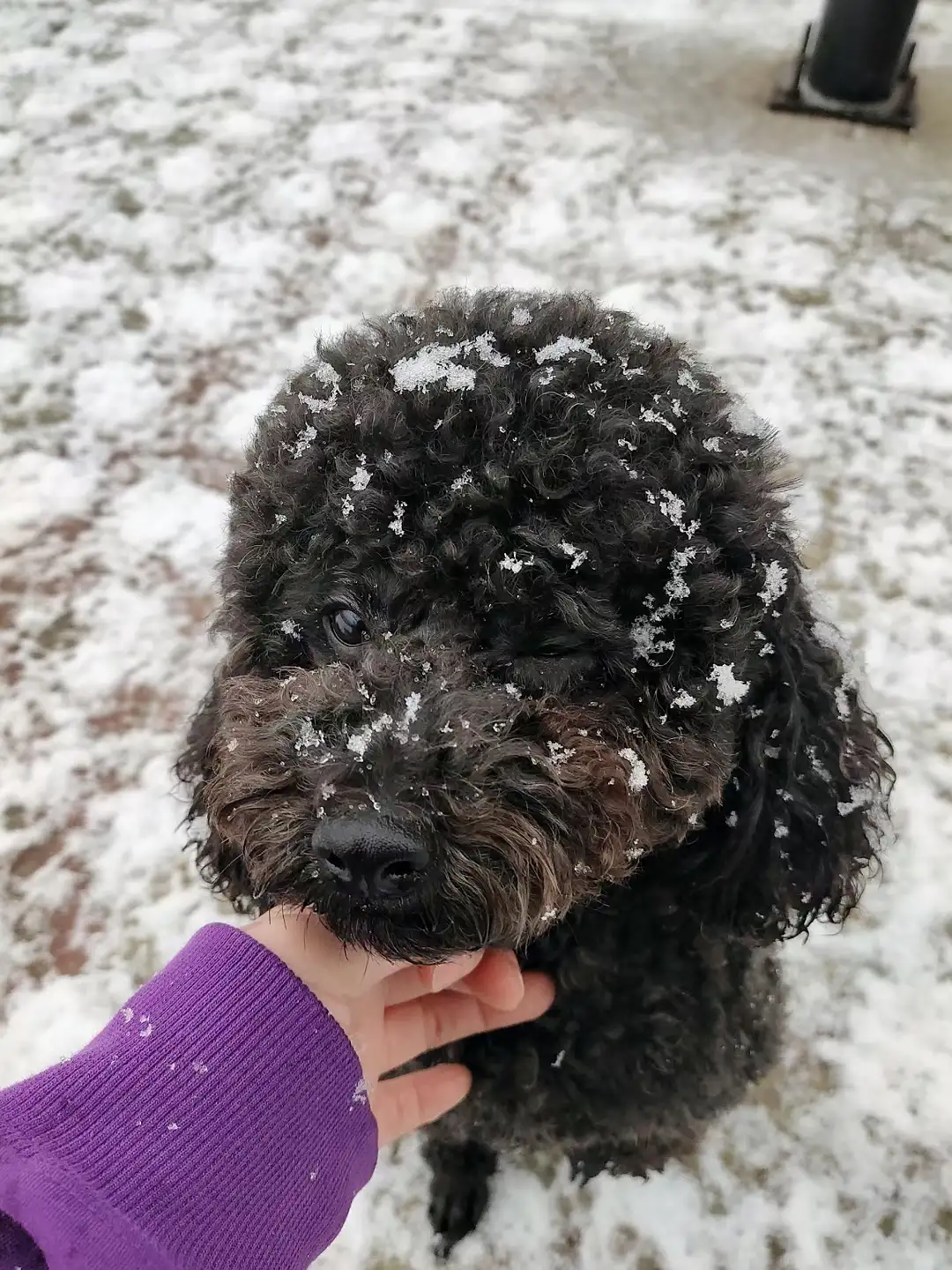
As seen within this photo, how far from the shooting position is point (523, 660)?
45.8 inches

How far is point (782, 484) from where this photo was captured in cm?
134

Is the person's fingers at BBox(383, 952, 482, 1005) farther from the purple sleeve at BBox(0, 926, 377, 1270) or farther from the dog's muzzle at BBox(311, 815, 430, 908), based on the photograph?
the dog's muzzle at BBox(311, 815, 430, 908)

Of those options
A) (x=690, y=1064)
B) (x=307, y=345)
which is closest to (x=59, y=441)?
(x=307, y=345)

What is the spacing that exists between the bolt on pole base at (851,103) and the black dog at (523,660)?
3329mm

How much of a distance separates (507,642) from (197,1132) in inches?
26.5

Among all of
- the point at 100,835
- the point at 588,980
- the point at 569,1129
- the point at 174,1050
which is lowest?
the point at 100,835

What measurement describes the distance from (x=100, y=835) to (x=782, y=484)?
5.78 feet

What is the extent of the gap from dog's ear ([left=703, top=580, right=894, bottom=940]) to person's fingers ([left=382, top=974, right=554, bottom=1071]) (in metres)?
0.31

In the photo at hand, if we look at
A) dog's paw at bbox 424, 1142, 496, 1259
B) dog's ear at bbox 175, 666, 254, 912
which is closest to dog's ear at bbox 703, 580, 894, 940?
dog's ear at bbox 175, 666, 254, 912

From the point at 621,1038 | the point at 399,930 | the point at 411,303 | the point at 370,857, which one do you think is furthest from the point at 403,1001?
the point at 411,303

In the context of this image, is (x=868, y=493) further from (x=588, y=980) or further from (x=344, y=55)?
(x=344, y=55)

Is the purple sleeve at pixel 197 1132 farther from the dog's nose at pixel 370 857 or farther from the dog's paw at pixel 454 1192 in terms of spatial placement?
the dog's paw at pixel 454 1192

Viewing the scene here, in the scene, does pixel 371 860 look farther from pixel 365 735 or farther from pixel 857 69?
pixel 857 69

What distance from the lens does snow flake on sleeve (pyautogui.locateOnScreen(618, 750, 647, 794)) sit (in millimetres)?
1143
